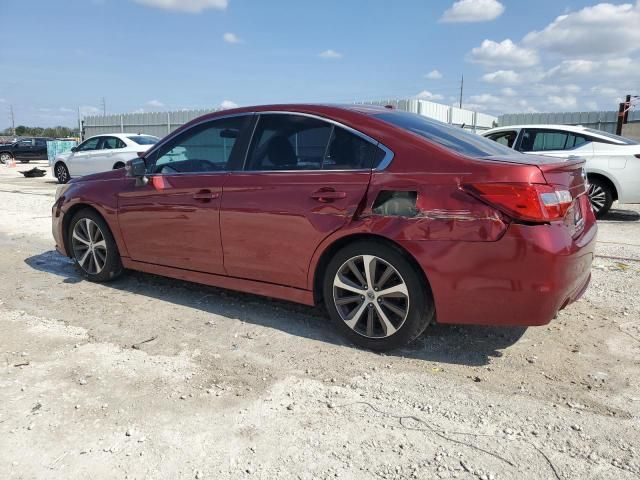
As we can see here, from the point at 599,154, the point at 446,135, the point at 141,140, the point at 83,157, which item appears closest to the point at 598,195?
the point at 599,154

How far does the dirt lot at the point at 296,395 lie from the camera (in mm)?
2461

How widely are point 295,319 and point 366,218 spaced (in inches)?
48.4

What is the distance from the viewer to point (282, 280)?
3930 millimetres

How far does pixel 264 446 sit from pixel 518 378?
5.37 ft

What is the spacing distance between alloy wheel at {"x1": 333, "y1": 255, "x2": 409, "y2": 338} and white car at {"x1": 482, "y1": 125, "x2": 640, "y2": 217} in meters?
6.73

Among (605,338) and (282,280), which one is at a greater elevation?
(282,280)

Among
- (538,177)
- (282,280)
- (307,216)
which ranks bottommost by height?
(282,280)

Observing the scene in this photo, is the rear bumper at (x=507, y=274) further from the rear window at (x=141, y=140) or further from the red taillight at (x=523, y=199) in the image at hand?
the rear window at (x=141, y=140)

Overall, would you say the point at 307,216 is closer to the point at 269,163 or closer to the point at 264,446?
the point at 269,163

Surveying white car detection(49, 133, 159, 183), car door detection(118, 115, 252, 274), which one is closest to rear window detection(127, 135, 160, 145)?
white car detection(49, 133, 159, 183)

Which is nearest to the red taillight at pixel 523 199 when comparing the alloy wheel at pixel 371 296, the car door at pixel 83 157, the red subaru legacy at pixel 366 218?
the red subaru legacy at pixel 366 218

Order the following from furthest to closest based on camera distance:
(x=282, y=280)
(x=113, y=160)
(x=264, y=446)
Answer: (x=113, y=160), (x=282, y=280), (x=264, y=446)

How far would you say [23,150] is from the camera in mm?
31484

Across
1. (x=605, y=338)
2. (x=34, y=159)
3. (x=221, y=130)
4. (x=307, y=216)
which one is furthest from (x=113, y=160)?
(x=34, y=159)
